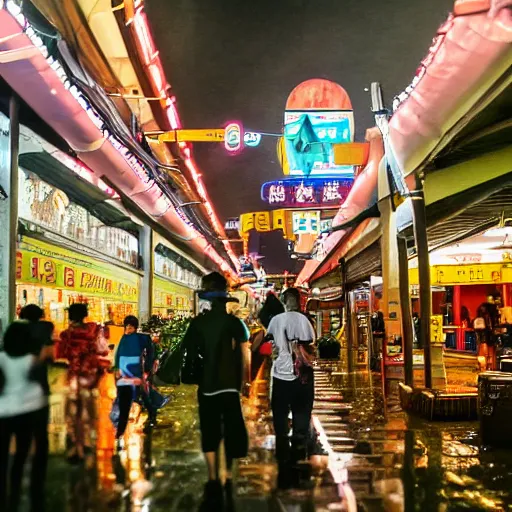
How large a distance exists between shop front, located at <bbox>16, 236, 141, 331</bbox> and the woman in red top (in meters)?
3.06

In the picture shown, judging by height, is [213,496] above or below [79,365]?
below

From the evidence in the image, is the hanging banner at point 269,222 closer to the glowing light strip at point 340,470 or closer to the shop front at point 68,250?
the shop front at point 68,250

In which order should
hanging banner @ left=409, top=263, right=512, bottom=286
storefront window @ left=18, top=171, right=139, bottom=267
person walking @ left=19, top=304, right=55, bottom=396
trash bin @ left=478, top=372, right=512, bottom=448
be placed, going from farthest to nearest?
hanging banner @ left=409, top=263, right=512, bottom=286 < storefront window @ left=18, top=171, right=139, bottom=267 < trash bin @ left=478, top=372, right=512, bottom=448 < person walking @ left=19, top=304, right=55, bottom=396

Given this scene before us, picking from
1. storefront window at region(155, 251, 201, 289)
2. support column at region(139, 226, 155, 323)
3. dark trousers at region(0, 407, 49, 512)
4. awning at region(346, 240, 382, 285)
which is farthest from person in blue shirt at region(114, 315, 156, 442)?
storefront window at region(155, 251, 201, 289)

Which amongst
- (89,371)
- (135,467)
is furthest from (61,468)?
(89,371)

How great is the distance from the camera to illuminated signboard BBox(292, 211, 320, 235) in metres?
20.9

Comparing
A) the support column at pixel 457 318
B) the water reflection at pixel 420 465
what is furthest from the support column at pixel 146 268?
the support column at pixel 457 318

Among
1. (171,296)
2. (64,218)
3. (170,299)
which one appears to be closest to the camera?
(64,218)

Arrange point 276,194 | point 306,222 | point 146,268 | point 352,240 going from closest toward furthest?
point 352,240 < point 276,194 < point 146,268 < point 306,222

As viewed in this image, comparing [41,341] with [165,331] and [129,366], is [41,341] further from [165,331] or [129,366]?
[165,331]

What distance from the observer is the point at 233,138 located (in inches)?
689

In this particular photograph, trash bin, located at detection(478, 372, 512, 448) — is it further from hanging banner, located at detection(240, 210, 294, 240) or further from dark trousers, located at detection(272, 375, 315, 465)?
hanging banner, located at detection(240, 210, 294, 240)

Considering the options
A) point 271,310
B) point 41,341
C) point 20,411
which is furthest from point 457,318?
point 20,411

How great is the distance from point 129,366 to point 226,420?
113 inches
